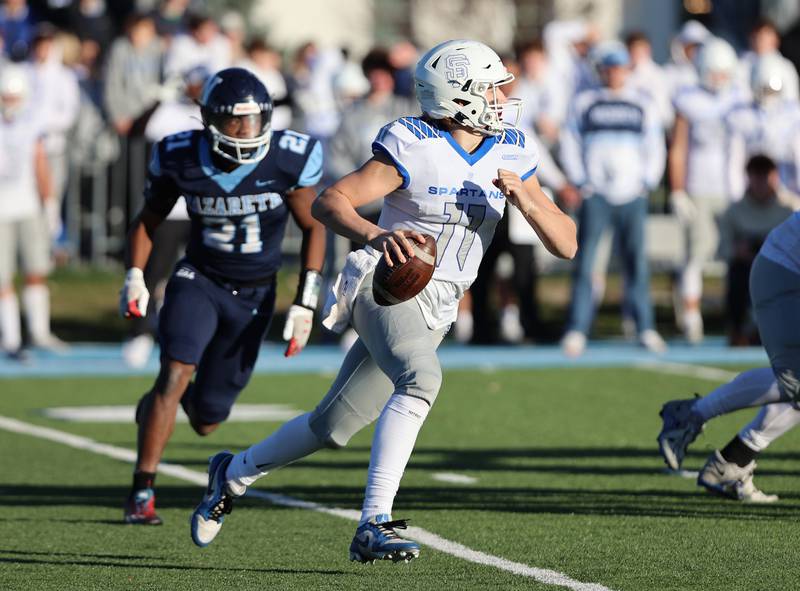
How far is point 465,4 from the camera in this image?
33344 mm

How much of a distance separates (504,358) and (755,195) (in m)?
2.28

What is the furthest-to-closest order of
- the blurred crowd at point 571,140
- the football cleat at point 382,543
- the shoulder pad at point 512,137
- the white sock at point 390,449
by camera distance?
the blurred crowd at point 571,140 < the shoulder pad at point 512,137 < the white sock at point 390,449 < the football cleat at point 382,543

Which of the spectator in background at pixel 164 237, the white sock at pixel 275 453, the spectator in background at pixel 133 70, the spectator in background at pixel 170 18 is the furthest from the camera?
the spectator in background at pixel 170 18

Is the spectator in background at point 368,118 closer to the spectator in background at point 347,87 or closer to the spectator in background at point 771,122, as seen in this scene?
the spectator in background at point 347,87

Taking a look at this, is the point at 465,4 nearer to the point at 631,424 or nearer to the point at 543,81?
the point at 543,81

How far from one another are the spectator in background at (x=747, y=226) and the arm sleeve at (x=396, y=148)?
26.1ft

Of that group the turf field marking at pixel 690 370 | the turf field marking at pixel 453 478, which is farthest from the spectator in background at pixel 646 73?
the turf field marking at pixel 453 478

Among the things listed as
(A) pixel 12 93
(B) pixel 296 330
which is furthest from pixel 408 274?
(A) pixel 12 93

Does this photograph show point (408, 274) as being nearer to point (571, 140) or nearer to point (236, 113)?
point (236, 113)

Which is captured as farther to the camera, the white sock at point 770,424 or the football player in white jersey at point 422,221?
the white sock at point 770,424

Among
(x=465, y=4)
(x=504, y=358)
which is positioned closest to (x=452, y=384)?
(x=504, y=358)

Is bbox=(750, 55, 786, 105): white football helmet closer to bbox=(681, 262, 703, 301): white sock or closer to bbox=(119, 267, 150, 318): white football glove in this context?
bbox=(681, 262, 703, 301): white sock

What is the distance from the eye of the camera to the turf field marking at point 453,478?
25.9 ft

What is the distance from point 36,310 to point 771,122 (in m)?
5.83
